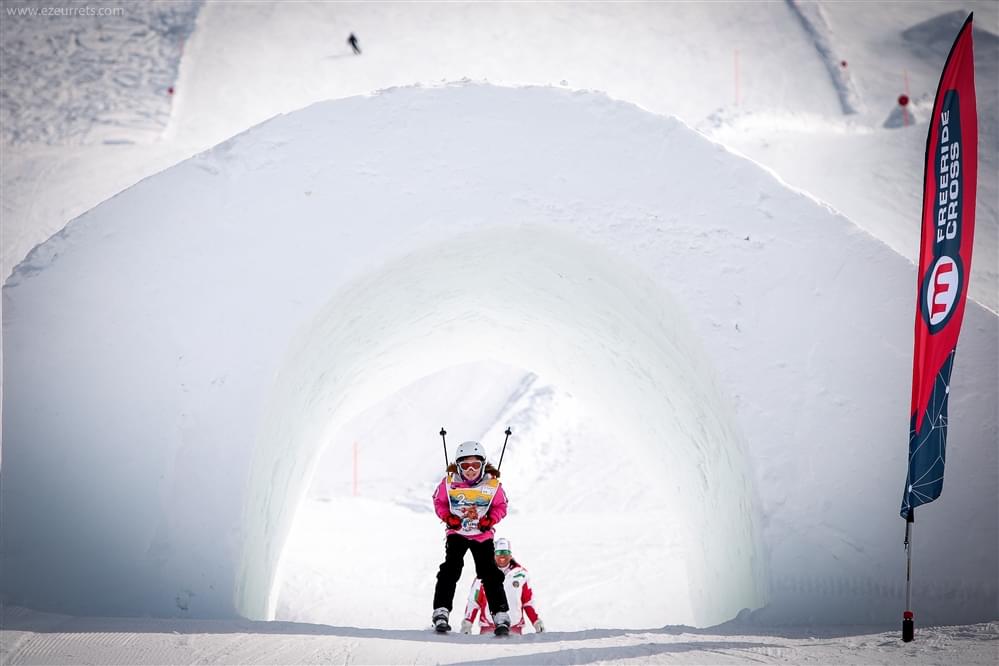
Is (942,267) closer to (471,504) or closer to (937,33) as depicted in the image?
(471,504)

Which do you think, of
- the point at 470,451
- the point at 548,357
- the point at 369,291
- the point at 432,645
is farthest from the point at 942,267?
the point at 548,357

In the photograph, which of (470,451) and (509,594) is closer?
(470,451)

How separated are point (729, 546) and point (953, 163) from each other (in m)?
2.81

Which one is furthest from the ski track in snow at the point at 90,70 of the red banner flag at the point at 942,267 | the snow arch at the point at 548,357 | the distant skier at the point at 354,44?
the red banner flag at the point at 942,267

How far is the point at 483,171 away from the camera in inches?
221

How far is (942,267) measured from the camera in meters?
4.66

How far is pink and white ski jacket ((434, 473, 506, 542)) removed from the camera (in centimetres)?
524

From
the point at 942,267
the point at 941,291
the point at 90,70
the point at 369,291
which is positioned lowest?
the point at 941,291

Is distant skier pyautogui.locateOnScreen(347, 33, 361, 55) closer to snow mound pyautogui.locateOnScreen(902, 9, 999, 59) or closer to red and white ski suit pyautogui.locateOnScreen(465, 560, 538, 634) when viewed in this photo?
snow mound pyautogui.locateOnScreen(902, 9, 999, 59)

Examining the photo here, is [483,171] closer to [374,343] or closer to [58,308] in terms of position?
[374,343]

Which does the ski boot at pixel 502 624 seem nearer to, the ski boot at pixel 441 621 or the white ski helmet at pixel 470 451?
the ski boot at pixel 441 621

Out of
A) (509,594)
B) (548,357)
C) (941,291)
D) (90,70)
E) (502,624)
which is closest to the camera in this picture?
(941,291)

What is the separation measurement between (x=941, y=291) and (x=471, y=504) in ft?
8.86

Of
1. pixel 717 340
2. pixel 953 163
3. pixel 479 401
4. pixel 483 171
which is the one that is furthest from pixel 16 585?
pixel 479 401
